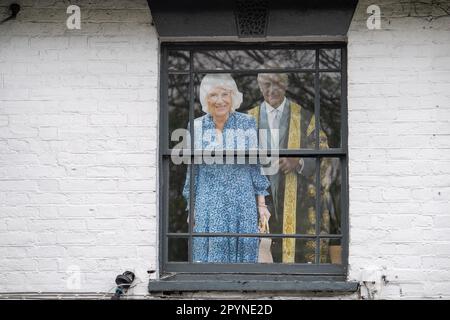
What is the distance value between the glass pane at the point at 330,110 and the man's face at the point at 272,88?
294mm

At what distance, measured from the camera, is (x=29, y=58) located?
632 centimetres

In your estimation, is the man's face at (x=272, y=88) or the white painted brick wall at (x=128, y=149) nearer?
the white painted brick wall at (x=128, y=149)

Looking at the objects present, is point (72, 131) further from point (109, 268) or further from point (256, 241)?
point (256, 241)

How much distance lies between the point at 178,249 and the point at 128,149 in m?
0.82

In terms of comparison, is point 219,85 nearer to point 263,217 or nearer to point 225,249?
point 263,217

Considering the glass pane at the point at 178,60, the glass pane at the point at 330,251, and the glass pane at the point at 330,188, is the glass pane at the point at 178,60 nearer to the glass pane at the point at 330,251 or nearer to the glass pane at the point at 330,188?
the glass pane at the point at 330,188

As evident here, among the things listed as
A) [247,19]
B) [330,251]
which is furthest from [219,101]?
[330,251]

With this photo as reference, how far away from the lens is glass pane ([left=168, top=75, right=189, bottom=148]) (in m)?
6.39

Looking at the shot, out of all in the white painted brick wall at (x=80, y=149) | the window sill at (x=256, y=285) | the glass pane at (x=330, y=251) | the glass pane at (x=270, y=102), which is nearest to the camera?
the window sill at (x=256, y=285)

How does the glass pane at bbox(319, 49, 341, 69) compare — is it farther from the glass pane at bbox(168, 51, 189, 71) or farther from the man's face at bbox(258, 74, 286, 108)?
the glass pane at bbox(168, 51, 189, 71)

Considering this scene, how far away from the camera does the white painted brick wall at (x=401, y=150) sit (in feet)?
19.9

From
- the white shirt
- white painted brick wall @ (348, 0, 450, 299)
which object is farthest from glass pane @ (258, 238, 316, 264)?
the white shirt

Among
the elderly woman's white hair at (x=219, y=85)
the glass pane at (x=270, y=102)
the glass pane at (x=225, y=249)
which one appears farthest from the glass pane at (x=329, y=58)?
the glass pane at (x=225, y=249)

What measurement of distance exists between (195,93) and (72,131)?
94 cm
